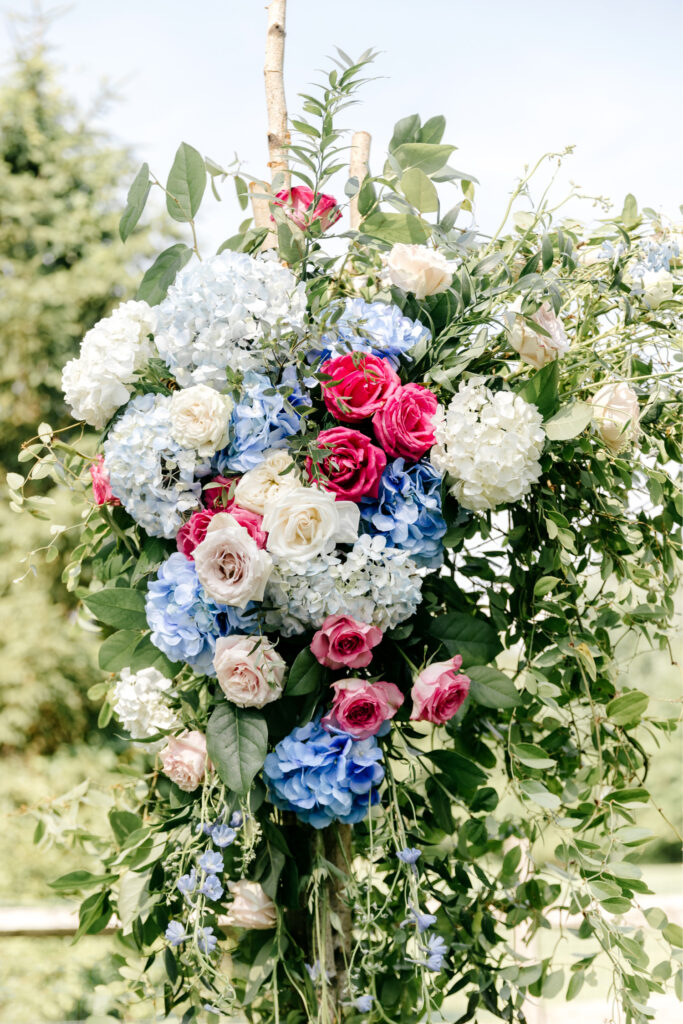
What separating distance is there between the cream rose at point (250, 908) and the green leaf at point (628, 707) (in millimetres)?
400

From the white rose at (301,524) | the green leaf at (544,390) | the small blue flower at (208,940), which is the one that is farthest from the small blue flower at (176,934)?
the green leaf at (544,390)

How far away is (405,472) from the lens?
0.77m

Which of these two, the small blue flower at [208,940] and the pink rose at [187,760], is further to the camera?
the pink rose at [187,760]

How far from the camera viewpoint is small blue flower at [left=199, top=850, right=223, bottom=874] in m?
0.74

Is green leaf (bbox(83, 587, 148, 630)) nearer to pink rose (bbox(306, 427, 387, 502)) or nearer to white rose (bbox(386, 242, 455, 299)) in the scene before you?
pink rose (bbox(306, 427, 387, 502))

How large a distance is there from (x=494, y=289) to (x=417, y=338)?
9 centimetres

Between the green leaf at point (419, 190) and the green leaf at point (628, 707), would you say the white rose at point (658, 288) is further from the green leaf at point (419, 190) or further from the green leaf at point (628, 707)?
the green leaf at point (628, 707)

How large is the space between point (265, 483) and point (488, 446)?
7.9 inches

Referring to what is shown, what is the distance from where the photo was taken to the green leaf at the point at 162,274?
0.88 m

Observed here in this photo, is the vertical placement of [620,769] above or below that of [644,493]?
below

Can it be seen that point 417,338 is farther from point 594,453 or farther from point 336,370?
point 594,453

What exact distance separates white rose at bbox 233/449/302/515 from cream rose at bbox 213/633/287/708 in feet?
0.39

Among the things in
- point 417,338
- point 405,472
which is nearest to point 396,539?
point 405,472

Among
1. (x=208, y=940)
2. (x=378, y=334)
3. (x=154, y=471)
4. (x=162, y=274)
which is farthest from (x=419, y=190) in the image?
(x=208, y=940)
